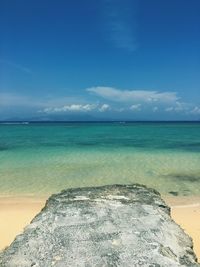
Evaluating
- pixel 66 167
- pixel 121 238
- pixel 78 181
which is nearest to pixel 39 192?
pixel 78 181

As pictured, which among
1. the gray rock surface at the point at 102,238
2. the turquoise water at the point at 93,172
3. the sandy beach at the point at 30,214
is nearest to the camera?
the gray rock surface at the point at 102,238

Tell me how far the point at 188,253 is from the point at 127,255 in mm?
738

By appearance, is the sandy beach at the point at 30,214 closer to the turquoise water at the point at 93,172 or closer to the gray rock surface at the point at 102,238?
the turquoise water at the point at 93,172

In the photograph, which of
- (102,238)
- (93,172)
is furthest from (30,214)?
(93,172)

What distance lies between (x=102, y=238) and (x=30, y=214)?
5361mm

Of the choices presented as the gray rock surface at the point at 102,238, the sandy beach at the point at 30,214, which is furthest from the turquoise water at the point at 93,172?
the gray rock surface at the point at 102,238

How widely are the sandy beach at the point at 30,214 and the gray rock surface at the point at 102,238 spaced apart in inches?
73.9

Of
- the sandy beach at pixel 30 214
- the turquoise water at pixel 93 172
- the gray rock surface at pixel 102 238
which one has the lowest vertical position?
the turquoise water at pixel 93 172

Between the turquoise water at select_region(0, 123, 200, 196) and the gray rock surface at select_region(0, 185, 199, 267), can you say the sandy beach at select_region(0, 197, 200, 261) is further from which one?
the gray rock surface at select_region(0, 185, 199, 267)

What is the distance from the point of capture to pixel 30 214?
922cm

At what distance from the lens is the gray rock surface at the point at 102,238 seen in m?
3.73

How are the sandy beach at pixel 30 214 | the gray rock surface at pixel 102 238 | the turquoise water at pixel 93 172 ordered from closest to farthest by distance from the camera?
the gray rock surface at pixel 102 238, the sandy beach at pixel 30 214, the turquoise water at pixel 93 172

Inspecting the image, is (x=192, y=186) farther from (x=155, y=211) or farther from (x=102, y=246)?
(x=102, y=246)

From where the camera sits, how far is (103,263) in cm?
366
